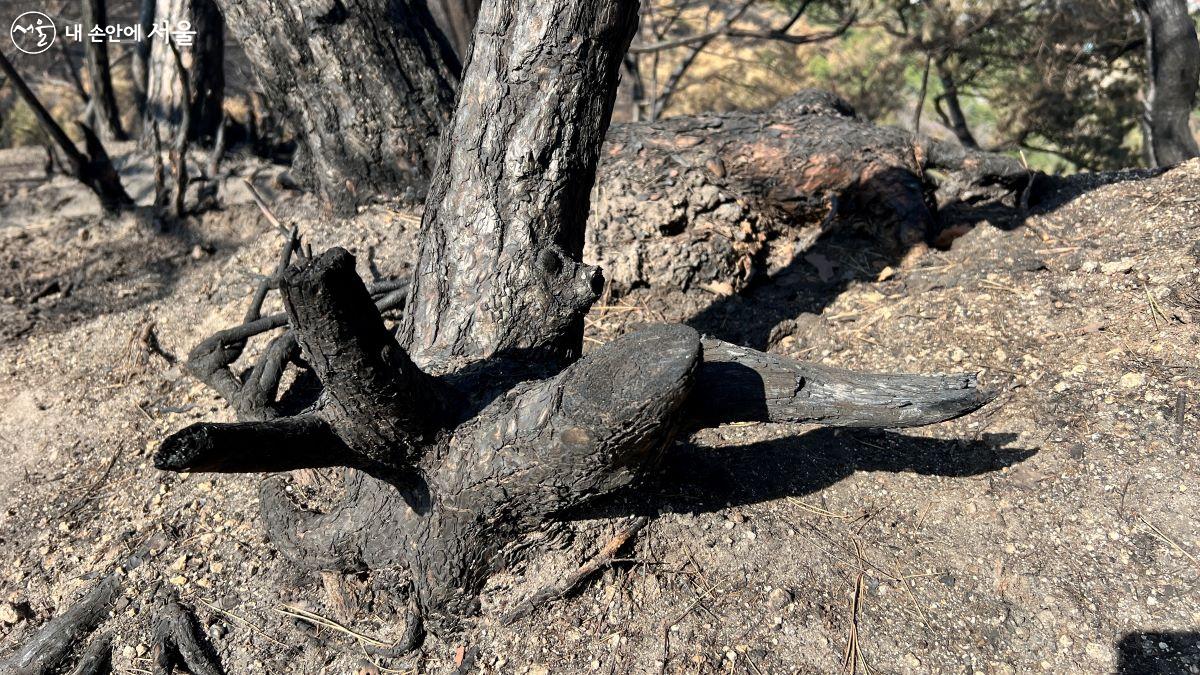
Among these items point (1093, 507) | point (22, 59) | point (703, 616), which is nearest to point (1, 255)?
point (703, 616)

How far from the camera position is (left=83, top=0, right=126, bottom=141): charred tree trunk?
18.2 feet

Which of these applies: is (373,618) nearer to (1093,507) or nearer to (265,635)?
(265,635)

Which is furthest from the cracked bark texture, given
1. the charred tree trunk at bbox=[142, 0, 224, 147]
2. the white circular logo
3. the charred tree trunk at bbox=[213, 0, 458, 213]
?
the white circular logo

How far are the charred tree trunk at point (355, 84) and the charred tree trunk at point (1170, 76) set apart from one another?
15.2ft

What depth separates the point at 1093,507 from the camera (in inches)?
89.3

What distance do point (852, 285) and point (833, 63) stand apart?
9.01 meters

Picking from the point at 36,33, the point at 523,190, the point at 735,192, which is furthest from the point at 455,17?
the point at 36,33

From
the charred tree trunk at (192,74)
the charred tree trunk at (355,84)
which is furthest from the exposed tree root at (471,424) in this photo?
the charred tree trunk at (192,74)

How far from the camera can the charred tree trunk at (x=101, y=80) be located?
555 centimetres

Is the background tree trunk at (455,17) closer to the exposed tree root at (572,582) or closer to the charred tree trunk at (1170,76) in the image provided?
the exposed tree root at (572,582)

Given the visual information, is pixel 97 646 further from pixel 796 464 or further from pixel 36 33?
pixel 36 33

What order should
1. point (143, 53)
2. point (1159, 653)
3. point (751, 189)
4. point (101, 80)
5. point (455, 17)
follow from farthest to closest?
1. point (143, 53)
2. point (101, 80)
3. point (455, 17)
4. point (751, 189)
5. point (1159, 653)

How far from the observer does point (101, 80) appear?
234 inches

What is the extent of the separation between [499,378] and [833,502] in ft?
3.68
